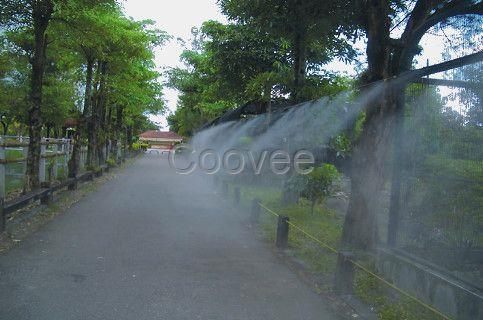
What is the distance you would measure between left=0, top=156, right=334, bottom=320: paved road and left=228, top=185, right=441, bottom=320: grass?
0.44 m

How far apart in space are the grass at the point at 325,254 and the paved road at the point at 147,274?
439mm

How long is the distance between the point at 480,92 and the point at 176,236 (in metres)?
5.48

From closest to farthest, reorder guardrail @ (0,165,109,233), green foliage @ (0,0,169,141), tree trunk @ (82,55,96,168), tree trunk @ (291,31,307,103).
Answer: guardrail @ (0,165,109,233), green foliage @ (0,0,169,141), tree trunk @ (291,31,307,103), tree trunk @ (82,55,96,168)

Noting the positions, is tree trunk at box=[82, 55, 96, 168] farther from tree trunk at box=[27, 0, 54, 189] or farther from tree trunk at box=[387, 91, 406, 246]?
tree trunk at box=[387, 91, 406, 246]

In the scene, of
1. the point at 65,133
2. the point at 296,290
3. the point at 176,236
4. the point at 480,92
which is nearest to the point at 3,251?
the point at 176,236

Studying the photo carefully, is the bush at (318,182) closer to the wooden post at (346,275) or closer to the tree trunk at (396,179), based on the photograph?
the tree trunk at (396,179)

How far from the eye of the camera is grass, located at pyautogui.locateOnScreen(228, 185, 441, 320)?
482cm

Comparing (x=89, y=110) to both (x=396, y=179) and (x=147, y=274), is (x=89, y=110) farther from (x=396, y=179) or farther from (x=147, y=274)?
(x=396, y=179)

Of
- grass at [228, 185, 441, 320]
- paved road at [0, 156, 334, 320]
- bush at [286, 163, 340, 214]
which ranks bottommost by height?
paved road at [0, 156, 334, 320]

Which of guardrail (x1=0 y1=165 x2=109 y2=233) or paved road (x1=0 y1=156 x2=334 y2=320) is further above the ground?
guardrail (x1=0 y1=165 x2=109 y2=233)

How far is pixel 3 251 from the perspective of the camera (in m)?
6.57

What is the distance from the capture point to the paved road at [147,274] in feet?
15.5

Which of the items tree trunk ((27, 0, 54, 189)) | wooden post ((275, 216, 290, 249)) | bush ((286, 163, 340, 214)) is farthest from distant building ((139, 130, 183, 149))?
wooden post ((275, 216, 290, 249))

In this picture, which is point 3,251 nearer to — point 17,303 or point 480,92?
point 17,303
